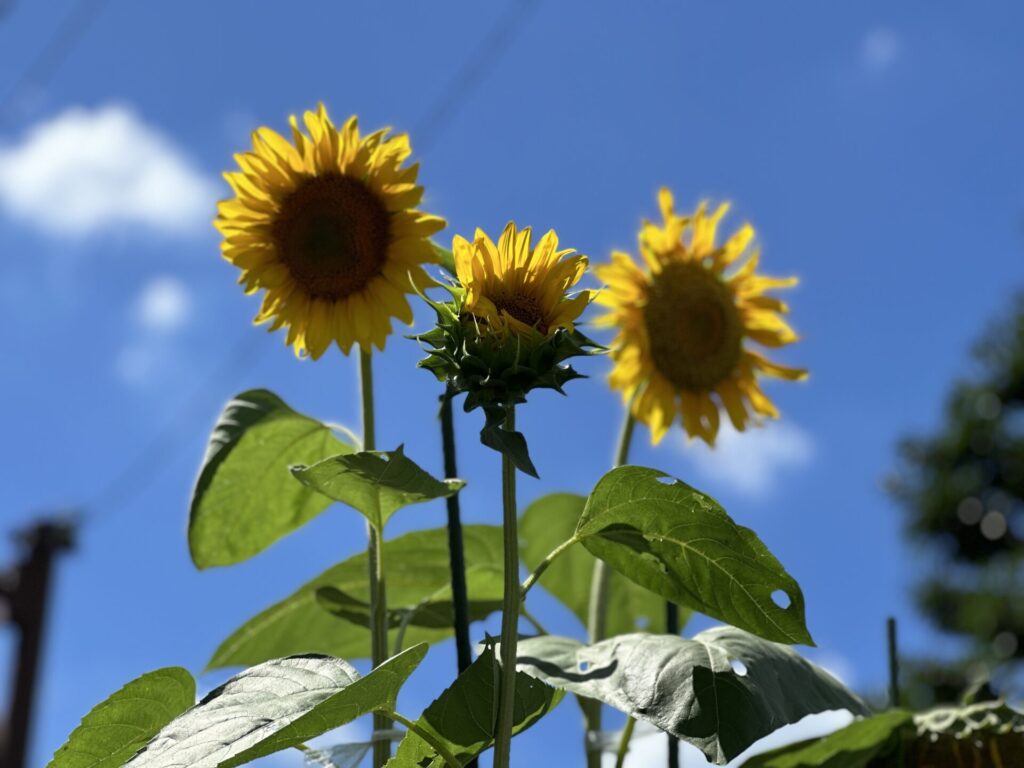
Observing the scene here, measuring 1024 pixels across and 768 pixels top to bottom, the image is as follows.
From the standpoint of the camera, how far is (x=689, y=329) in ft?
2.95

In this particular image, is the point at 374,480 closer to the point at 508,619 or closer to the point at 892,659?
the point at 508,619

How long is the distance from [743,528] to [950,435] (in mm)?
8472

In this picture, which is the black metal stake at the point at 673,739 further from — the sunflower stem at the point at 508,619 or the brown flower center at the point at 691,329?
the brown flower center at the point at 691,329

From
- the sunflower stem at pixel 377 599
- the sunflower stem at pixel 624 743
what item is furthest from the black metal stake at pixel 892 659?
the sunflower stem at pixel 377 599

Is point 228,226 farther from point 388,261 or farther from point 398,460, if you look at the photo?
point 398,460

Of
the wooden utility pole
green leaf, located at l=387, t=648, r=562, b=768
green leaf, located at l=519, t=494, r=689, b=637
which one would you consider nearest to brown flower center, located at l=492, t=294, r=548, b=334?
green leaf, located at l=387, t=648, r=562, b=768

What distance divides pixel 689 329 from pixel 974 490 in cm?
810

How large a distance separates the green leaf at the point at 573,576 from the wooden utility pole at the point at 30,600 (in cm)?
630

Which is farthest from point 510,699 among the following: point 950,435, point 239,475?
point 950,435

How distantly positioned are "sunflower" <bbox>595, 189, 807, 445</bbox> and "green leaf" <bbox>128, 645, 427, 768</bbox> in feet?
1.61

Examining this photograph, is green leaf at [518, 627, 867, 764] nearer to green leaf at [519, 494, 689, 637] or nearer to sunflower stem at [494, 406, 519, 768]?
sunflower stem at [494, 406, 519, 768]

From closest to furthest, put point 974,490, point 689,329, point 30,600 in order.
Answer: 1. point 689,329
2. point 30,600
3. point 974,490

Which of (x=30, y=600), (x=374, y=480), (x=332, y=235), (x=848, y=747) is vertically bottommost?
(x=848, y=747)

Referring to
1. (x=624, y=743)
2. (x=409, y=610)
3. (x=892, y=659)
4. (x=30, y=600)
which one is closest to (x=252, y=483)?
(x=409, y=610)
